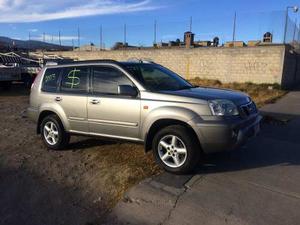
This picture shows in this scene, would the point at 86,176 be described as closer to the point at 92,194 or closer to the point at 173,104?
the point at 92,194

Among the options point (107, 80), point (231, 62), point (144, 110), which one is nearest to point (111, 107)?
point (107, 80)

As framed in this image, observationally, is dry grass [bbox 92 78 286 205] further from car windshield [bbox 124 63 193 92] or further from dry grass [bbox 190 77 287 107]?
dry grass [bbox 190 77 287 107]

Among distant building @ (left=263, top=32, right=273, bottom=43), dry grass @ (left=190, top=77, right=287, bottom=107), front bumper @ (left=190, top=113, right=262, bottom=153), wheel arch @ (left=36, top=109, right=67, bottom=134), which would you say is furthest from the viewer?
distant building @ (left=263, top=32, right=273, bottom=43)

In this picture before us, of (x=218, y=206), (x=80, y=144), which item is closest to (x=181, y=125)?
(x=218, y=206)

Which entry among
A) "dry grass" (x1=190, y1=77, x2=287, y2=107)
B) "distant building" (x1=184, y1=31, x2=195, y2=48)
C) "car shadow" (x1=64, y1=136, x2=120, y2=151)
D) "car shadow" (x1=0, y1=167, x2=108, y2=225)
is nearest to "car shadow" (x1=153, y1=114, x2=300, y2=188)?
"car shadow" (x1=0, y1=167, x2=108, y2=225)

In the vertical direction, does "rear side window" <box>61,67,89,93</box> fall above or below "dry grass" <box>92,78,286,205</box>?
above

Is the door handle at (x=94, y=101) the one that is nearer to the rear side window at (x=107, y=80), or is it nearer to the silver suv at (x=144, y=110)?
the silver suv at (x=144, y=110)

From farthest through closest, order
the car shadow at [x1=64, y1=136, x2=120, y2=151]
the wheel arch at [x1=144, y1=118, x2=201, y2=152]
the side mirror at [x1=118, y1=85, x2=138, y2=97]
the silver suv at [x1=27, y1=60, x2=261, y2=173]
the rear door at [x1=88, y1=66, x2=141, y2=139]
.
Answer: the car shadow at [x1=64, y1=136, x2=120, y2=151], the rear door at [x1=88, y1=66, x2=141, y2=139], the side mirror at [x1=118, y1=85, x2=138, y2=97], the wheel arch at [x1=144, y1=118, x2=201, y2=152], the silver suv at [x1=27, y1=60, x2=261, y2=173]

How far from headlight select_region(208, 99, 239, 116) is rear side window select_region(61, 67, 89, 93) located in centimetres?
237

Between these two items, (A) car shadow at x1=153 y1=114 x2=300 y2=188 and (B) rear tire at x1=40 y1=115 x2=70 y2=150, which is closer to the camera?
(A) car shadow at x1=153 y1=114 x2=300 y2=188

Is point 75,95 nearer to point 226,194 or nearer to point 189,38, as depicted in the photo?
point 226,194

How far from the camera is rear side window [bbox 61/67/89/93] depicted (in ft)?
19.3

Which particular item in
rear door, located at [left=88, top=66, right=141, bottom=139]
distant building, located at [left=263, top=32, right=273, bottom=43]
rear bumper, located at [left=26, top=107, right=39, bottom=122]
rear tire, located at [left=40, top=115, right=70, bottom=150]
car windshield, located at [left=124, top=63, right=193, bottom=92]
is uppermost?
distant building, located at [left=263, top=32, right=273, bottom=43]

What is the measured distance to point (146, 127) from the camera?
16.6ft
